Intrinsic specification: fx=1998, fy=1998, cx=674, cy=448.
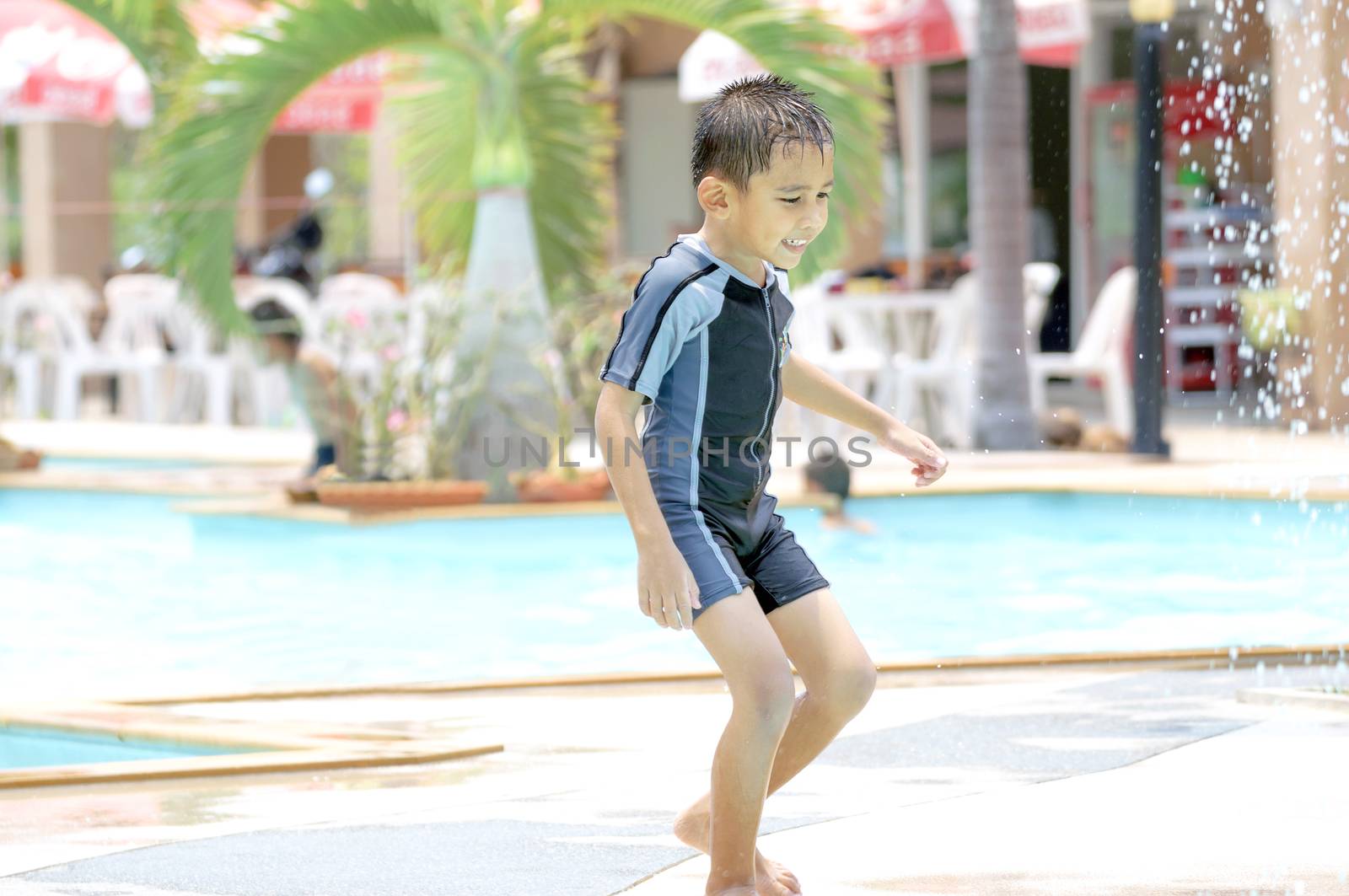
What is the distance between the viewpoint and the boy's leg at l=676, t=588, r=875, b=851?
3.05 metres

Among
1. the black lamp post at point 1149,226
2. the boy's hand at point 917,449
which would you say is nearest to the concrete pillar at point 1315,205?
the black lamp post at point 1149,226

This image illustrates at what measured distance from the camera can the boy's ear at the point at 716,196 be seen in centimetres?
304

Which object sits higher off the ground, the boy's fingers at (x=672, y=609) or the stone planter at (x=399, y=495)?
the boy's fingers at (x=672, y=609)

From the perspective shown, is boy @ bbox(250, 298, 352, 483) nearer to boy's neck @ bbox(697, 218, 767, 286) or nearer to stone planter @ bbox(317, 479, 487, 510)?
stone planter @ bbox(317, 479, 487, 510)

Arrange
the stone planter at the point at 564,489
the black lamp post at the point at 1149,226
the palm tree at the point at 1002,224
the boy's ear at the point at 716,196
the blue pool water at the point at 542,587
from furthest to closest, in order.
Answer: the palm tree at the point at 1002,224 → the black lamp post at the point at 1149,226 → the stone planter at the point at 564,489 → the blue pool water at the point at 542,587 → the boy's ear at the point at 716,196

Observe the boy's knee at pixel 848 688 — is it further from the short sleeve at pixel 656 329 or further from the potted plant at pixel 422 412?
the potted plant at pixel 422 412

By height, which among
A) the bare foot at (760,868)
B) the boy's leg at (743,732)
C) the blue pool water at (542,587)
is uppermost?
the boy's leg at (743,732)

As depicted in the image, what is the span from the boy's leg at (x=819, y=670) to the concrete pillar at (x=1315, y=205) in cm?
1000

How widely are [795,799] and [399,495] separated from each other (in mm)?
5828

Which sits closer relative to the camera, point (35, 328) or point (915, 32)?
point (915, 32)

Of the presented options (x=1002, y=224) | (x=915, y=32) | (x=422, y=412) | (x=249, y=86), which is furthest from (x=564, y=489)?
(x=915, y=32)

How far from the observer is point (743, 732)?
2930 mm

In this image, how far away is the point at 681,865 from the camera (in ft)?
10.5

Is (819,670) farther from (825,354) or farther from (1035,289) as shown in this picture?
(1035,289)
